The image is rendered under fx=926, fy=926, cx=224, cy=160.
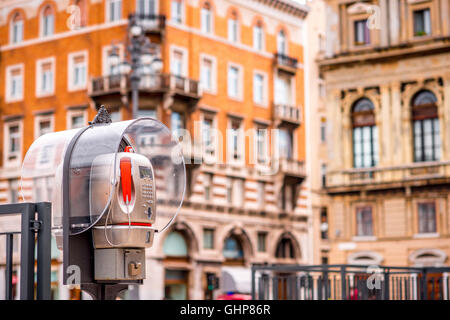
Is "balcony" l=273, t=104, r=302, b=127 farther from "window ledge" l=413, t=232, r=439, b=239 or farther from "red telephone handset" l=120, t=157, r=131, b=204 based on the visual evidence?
"red telephone handset" l=120, t=157, r=131, b=204

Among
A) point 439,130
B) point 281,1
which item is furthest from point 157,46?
point 439,130

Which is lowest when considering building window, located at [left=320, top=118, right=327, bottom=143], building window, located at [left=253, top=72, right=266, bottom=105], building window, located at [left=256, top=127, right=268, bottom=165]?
building window, located at [left=256, top=127, right=268, bottom=165]

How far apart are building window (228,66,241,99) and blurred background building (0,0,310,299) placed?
54 millimetres

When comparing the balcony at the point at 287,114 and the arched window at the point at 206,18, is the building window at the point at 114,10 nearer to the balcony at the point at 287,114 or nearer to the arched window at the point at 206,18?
the arched window at the point at 206,18

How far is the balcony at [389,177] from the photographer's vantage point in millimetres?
34906

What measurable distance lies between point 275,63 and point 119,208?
37681mm

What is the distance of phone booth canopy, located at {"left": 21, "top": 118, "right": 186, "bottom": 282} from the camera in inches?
226

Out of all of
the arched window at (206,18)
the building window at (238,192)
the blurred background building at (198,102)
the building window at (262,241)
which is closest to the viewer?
the blurred background building at (198,102)

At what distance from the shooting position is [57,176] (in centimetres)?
591

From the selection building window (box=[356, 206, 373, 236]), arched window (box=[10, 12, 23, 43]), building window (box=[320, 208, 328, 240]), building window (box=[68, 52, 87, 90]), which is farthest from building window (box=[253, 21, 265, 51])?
arched window (box=[10, 12, 23, 43])

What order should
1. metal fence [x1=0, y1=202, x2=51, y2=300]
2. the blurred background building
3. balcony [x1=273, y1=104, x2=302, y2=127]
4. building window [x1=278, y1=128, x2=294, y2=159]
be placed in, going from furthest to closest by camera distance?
1. building window [x1=278, y1=128, x2=294, y2=159]
2. balcony [x1=273, y1=104, x2=302, y2=127]
3. the blurred background building
4. metal fence [x1=0, y1=202, x2=51, y2=300]

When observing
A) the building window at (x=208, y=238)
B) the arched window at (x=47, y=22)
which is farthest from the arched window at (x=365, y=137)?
the arched window at (x=47, y=22)

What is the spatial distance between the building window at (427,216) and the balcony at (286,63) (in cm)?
1063
